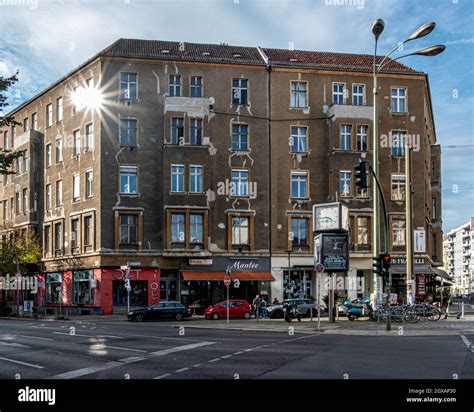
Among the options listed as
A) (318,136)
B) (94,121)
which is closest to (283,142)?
(318,136)

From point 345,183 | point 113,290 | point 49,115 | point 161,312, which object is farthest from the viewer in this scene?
point 49,115

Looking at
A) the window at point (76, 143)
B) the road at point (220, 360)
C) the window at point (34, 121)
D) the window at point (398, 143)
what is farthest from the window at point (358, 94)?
the road at point (220, 360)

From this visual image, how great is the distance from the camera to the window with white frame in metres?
46.4

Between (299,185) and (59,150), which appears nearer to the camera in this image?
(299,185)

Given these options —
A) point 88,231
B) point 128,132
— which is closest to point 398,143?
point 128,132

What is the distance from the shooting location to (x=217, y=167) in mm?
47188

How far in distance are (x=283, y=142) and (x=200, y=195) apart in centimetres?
759

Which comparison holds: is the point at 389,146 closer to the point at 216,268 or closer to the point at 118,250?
the point at 216,268

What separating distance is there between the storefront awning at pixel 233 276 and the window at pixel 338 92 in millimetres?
14032

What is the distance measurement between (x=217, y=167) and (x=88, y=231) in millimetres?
10476

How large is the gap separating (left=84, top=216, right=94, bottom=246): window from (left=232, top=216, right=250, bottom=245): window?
10.2 meters

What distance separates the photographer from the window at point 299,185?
48.5 m

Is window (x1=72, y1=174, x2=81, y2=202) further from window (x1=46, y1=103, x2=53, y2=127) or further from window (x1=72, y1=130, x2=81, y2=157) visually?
window (x1=46, y1=103, x2=53, y2=127)

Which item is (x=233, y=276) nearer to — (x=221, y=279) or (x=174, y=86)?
(x=221, y=279)
